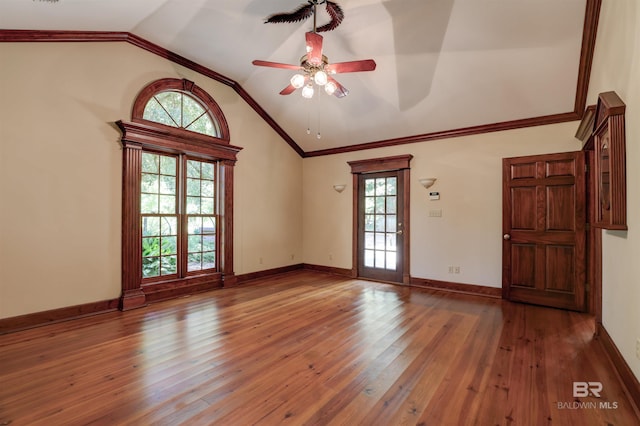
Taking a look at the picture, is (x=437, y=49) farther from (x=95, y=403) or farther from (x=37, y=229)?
(x=37, y=229)

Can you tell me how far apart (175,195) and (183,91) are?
5.23 ft

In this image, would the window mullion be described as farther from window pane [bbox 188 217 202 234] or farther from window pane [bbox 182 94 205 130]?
window pane [bbox 182 94 205 130]

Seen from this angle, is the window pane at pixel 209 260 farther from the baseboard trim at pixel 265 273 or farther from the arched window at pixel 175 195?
the baseboard trim at pixel 265 273

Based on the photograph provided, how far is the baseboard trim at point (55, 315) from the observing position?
3.08 meters

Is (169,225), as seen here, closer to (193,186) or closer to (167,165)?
(193,186)

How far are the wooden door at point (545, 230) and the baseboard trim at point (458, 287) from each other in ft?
0.55

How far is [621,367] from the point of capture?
2.28m

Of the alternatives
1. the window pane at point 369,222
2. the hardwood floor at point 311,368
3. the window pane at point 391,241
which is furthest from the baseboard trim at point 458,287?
the window pane at point 369,222

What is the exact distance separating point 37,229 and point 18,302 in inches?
30.4

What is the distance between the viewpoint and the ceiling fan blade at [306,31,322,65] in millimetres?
2828

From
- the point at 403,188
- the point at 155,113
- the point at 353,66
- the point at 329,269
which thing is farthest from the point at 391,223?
the point at 155,113

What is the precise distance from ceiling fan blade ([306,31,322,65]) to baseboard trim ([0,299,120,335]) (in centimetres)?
376

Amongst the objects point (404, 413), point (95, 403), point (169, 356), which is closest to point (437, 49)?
point (404, 413)

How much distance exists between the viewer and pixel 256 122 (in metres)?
5.69
